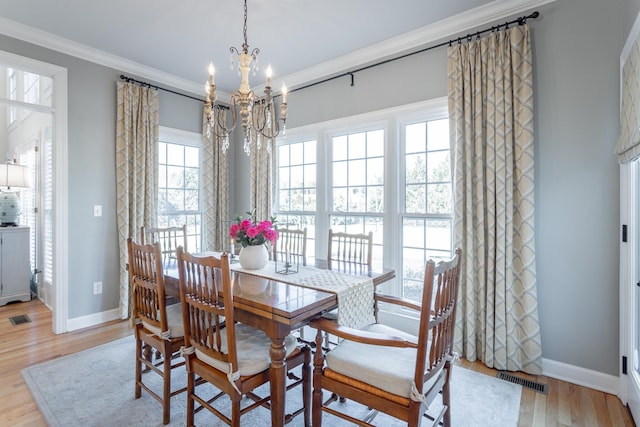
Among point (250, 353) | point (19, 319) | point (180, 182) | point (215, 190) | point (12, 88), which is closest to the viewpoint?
point (250, 353)

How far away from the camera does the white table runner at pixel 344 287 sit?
1.75 metres

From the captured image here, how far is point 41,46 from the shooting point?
116 inches

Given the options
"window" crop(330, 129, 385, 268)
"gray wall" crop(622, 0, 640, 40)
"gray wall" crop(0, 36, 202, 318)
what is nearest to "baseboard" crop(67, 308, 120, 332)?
"gray wall" crop(0, 36, 202, 318)

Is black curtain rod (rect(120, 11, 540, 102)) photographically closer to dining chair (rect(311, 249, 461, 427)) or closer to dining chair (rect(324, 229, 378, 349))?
dining chair (rect(324, 229, 378, 349))

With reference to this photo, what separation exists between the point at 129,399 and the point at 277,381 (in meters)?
1.29

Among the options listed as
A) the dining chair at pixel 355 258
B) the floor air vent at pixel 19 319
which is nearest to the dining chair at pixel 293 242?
the dining chair at pixel 355 258

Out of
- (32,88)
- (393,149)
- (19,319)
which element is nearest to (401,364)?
(393,149)

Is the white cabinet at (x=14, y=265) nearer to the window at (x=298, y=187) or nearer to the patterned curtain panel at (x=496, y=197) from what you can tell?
the window at (x=298, y=187)

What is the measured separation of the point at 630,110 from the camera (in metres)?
1.76

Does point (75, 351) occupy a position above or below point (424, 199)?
below

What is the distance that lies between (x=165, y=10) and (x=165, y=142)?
178 cm

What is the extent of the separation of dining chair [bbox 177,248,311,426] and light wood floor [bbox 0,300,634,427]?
1.15 meters

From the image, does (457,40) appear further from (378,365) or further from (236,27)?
(378,365)

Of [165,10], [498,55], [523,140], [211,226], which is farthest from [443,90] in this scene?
[211,226]
